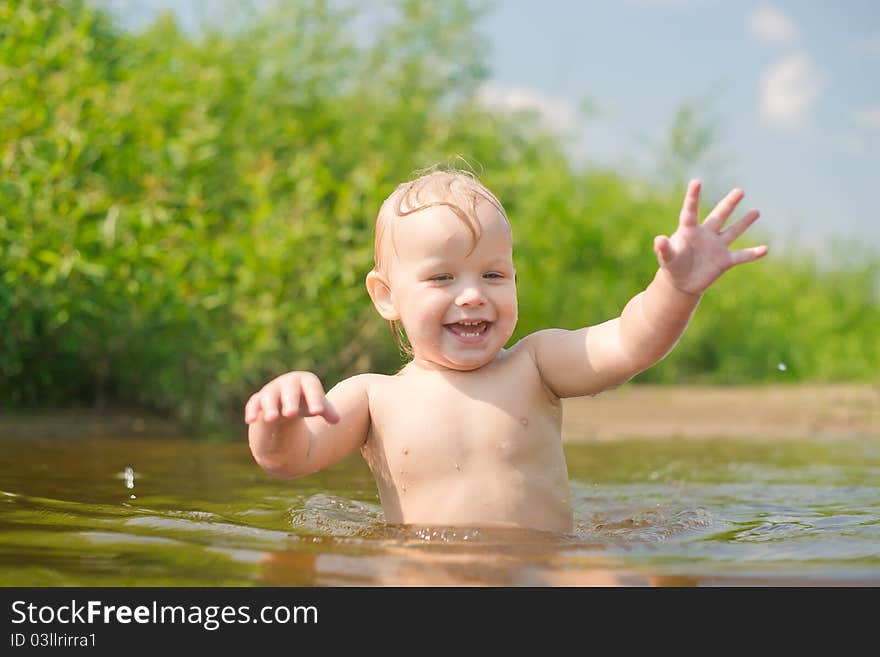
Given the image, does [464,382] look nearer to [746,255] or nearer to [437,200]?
[437,200]

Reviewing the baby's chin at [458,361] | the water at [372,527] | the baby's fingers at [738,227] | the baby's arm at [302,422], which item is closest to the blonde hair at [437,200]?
the baby's chin at [458,361]

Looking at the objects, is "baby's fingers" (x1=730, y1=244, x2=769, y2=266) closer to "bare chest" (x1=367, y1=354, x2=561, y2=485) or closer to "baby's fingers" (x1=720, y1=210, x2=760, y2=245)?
"baby's fingers" (x1=720, y1=210, x2=760, y2=245)

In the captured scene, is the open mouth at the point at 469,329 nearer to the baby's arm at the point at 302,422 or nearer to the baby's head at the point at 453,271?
the baby's head at the point at 453,271

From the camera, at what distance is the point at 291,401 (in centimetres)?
260

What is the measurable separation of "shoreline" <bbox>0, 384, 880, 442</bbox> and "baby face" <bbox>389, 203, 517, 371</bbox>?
10.7 feet

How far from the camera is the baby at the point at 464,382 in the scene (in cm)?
298

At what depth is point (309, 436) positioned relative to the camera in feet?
9.79

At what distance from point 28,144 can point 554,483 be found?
367 centimetres

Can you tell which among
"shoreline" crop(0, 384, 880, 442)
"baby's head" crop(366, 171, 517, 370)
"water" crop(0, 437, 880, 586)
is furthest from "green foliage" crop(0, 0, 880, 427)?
"baby's head" crop(366, 171, 517, 370)

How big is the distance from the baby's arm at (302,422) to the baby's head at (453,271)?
269 millimetres

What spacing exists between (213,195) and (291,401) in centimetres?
473

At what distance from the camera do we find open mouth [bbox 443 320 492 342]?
3066 millimetres
